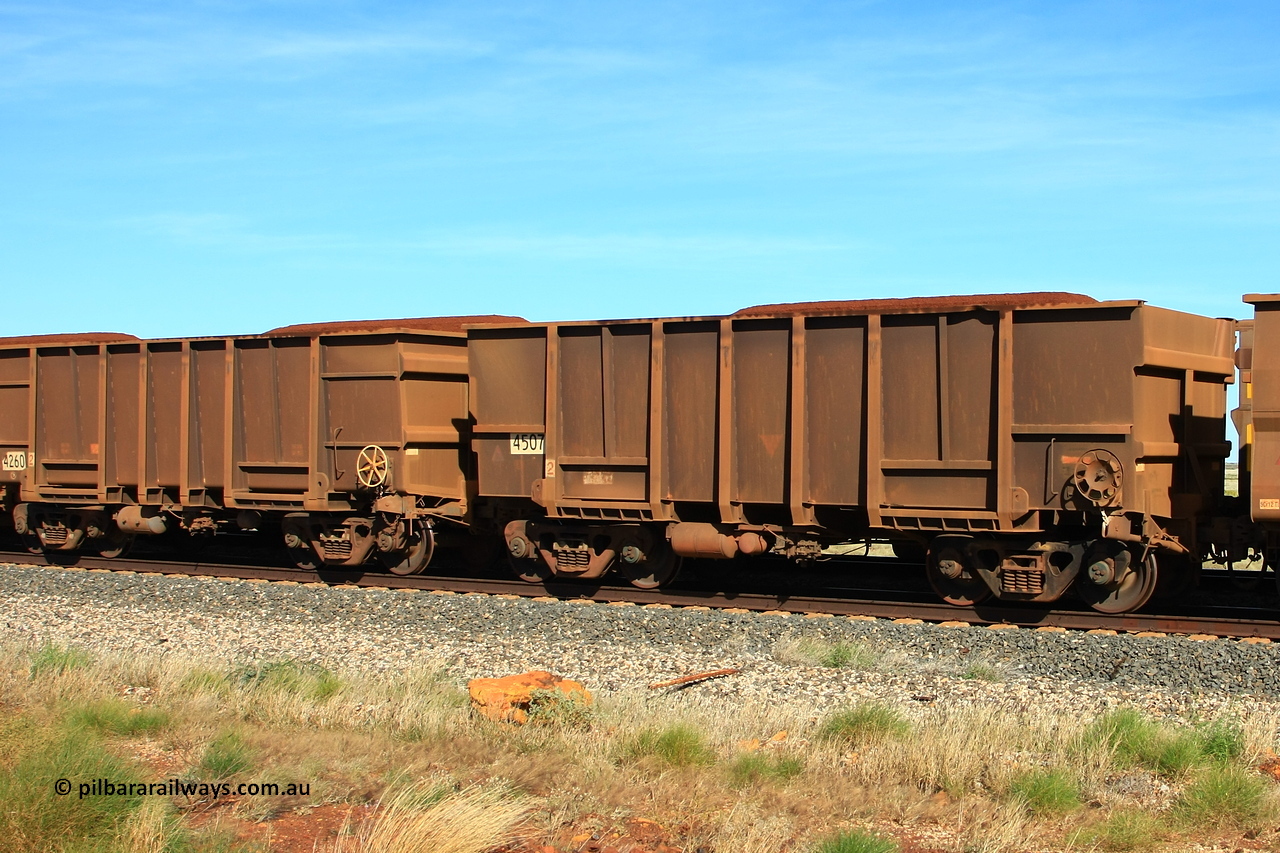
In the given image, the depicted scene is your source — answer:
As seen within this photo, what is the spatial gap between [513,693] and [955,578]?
5593 mm

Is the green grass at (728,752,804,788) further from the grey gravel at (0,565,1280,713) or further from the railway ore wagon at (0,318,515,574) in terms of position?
the railway ore wagon at (0,318,515,574)

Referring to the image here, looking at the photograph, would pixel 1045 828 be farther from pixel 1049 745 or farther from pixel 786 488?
pixel 786 488

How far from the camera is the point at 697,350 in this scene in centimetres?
1222

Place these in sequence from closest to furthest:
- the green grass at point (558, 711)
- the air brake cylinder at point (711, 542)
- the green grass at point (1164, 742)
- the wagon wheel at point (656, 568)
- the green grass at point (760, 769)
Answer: the green grass at point (760, 769) → the green grass at point (1164, 742) → the green grass at point (558, 711) → the air brake cylinder at point (711, 542) → the wagon wheel at point (656, 568)

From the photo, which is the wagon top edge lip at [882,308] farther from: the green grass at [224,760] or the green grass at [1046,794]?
the green grass at [224,760]

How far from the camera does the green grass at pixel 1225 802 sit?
218 inches

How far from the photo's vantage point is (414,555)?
1452cm

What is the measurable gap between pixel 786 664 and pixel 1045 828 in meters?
4.09

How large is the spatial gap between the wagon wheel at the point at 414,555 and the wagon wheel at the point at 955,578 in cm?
624

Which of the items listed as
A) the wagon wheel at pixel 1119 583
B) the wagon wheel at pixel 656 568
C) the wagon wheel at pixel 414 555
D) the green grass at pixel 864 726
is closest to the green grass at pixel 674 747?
the green grass at pixel 864 726

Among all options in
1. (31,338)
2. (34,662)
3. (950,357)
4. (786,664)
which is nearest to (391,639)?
(34,662)

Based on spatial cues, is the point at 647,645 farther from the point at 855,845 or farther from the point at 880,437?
the point at 855,845

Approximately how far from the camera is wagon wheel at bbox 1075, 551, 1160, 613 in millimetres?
10703

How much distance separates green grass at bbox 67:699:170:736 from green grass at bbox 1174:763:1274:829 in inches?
230
